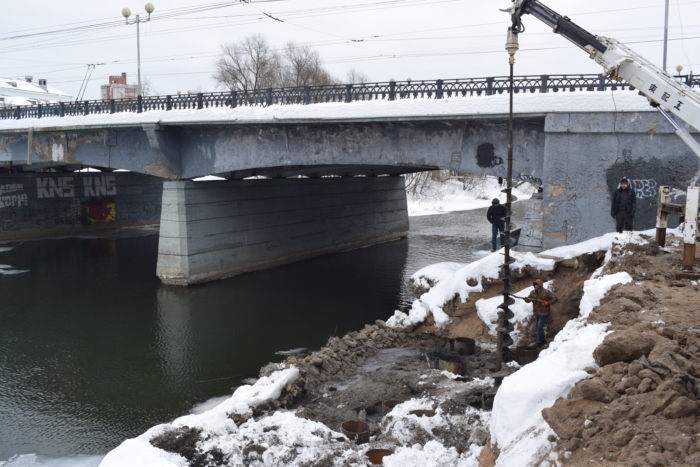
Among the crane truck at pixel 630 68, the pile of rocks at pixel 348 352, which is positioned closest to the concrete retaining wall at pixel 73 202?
the pile of rocks at pixel 348 352

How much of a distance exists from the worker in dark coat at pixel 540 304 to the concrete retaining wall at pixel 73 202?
99.9 feet

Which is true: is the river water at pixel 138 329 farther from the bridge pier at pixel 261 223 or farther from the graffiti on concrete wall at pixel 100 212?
the graffiti on concrete wall at pixel 100 212

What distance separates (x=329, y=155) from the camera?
19.1m

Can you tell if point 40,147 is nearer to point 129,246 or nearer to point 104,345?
point 129,246

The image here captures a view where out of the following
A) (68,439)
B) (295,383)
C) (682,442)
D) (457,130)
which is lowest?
(68,439)

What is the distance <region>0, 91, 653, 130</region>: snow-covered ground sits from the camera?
46.0ft

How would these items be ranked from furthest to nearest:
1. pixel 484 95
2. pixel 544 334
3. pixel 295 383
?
pixel 484 95, pixel 544 334, pixel 295 383

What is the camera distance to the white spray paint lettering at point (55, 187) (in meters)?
32.9

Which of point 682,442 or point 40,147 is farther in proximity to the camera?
point 40,147

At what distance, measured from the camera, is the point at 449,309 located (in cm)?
1353

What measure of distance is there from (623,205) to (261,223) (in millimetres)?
15176

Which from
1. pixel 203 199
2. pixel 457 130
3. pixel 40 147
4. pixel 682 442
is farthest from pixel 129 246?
pixel 682 442

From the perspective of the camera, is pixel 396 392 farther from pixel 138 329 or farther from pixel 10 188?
pixel 10 188

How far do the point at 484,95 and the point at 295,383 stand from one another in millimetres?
9976
